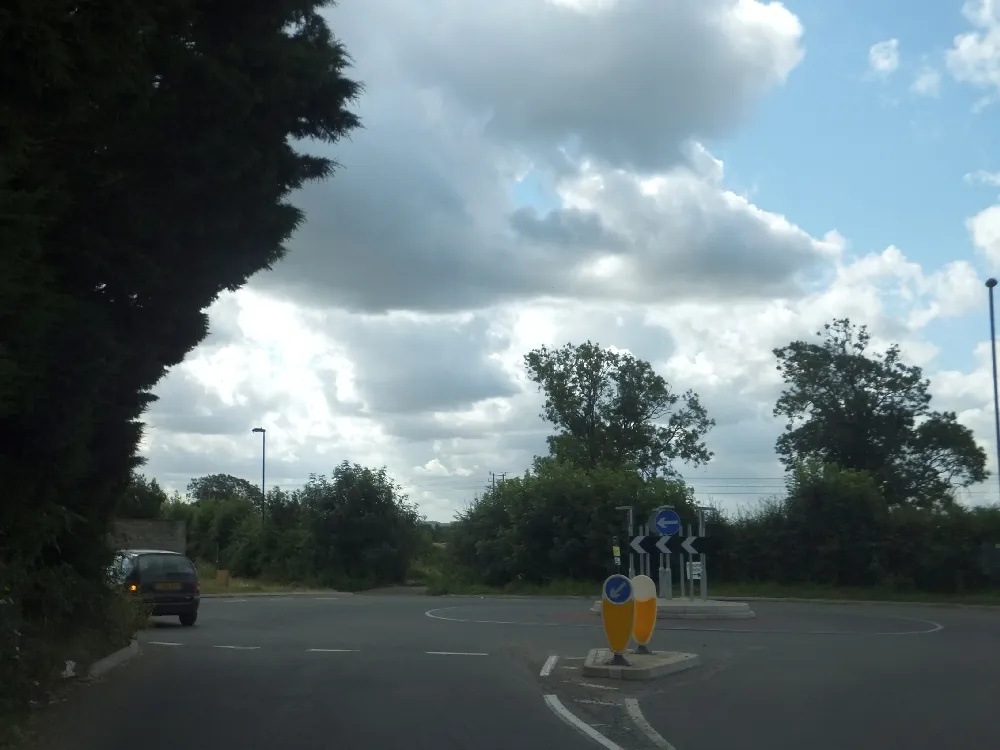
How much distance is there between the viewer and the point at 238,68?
418 inches

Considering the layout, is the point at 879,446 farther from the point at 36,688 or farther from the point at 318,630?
the point at 36,688

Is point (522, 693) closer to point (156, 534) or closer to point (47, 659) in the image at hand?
point (47, 659)

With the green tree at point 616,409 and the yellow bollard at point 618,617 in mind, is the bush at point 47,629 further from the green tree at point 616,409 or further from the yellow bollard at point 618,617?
the green tree at point 616,409

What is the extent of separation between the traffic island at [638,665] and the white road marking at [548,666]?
20.3 inches

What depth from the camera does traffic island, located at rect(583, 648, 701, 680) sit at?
14516 millimetres

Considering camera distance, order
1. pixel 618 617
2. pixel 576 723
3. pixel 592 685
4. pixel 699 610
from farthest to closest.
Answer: pixel 699 610, pixel 618 617, pixel 592 685, pixel 576 723

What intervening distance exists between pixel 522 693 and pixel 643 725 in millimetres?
2594

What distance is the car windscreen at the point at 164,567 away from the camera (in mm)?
23906

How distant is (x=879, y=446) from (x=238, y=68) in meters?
54.3

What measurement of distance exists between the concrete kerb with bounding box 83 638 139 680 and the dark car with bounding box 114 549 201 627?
211 inches

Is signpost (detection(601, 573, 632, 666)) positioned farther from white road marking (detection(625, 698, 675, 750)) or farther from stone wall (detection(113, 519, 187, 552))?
stone wall (detection(113, 519, 187, 552))

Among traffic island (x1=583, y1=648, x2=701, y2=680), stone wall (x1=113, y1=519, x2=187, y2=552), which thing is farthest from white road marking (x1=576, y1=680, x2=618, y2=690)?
stone wall (x1=113, y1=519, x2=187, y2=552)

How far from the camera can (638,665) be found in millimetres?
14891

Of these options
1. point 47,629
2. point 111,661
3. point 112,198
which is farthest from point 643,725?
point 111,661
